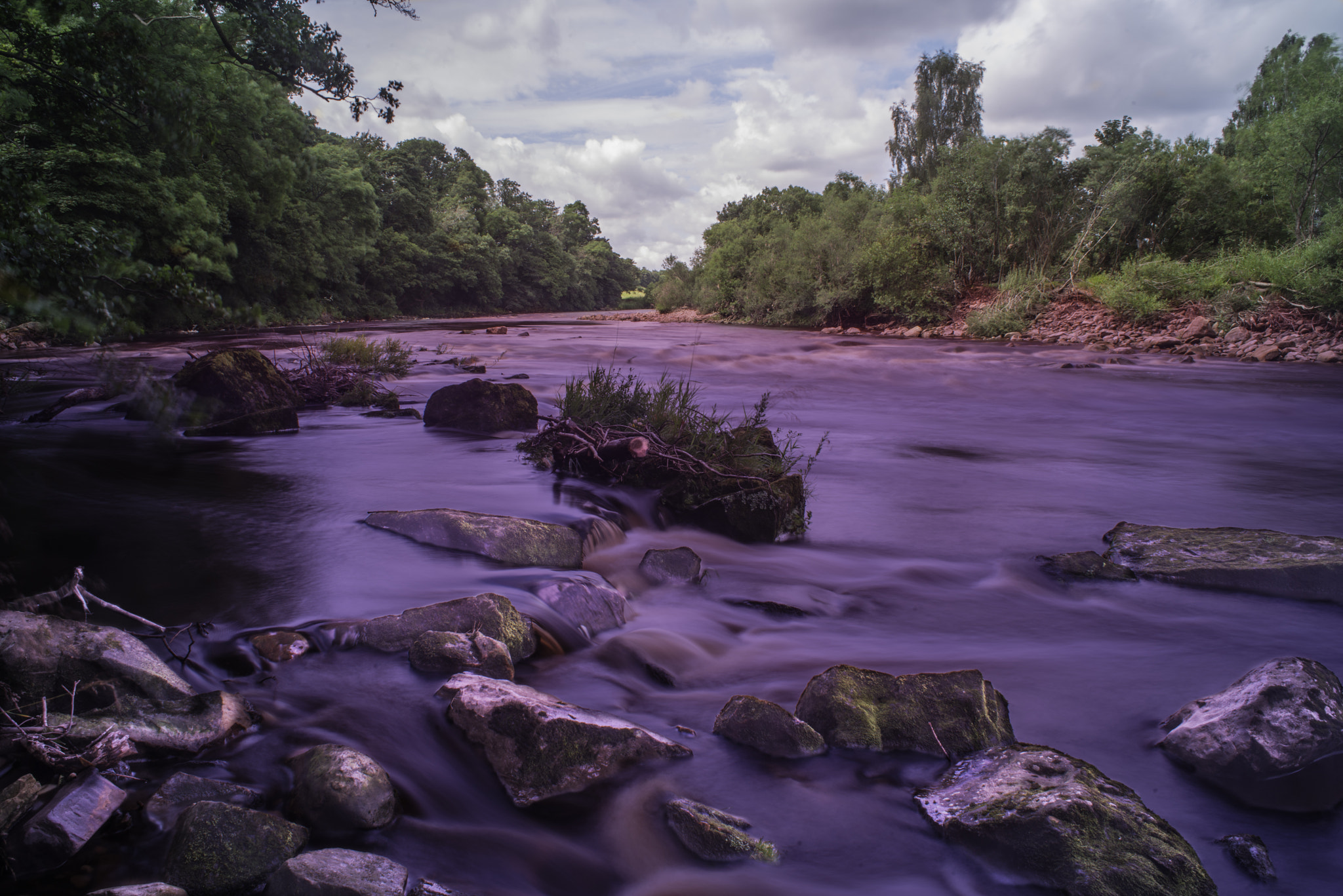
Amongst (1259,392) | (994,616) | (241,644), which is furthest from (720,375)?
(241,644)

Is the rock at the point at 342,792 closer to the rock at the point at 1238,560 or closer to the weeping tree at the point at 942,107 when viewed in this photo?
the rock at the point at 1238,560

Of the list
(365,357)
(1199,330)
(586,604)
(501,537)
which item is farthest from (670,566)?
(1199,330)

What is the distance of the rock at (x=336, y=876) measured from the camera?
6.21ft

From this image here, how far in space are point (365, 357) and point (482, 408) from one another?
17.3 feet

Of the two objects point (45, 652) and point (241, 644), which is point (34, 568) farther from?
point (45, 652)

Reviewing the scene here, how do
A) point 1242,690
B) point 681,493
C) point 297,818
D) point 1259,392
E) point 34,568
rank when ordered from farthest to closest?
point 1259,392 < point 681,493 < point 34,568 < point 1242,690 < point 297,818

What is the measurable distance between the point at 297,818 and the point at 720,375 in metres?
17.2

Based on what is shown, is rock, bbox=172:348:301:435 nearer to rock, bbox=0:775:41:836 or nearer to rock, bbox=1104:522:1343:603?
rock, bbox=0:775:41:836

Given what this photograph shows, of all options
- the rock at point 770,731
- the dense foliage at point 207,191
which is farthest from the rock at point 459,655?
the dense foliage at point 207,191

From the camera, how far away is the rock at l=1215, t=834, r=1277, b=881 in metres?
2.29

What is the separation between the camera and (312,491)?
647 cm

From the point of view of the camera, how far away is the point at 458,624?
3555 millimetres

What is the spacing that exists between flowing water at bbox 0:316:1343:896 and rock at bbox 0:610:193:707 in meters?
0.37

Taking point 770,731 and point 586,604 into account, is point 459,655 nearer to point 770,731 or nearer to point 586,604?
point 586,604
